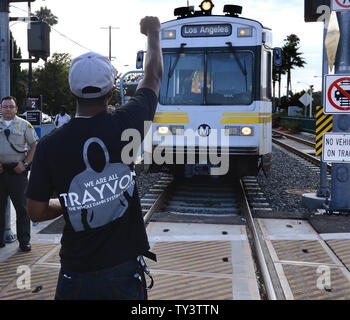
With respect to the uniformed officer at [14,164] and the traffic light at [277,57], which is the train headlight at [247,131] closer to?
the traffic light at [277,57]

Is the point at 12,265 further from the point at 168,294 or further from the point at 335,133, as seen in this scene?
the point at 335,133

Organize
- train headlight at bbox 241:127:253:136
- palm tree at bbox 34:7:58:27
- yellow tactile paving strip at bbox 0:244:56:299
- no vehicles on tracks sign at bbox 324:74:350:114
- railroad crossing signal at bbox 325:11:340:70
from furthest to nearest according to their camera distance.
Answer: palm tree at bbox 34:7:58:27
train headlight at bbox 241:127:253:136
railroad crossing signal at bbox 325:11:340:70
no vehicles on tracks sign at bbox 324:74:350:114
yellow tactile paving strip at bbox 0:244:56:299

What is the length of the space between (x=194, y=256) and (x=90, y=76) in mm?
3907

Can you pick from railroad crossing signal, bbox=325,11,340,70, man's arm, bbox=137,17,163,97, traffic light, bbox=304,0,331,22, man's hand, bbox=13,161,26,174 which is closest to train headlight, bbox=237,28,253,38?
traffic light, bbox=304,0,331,22

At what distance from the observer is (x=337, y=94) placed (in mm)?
7738

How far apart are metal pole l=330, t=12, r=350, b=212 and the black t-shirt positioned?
6450 millimetres

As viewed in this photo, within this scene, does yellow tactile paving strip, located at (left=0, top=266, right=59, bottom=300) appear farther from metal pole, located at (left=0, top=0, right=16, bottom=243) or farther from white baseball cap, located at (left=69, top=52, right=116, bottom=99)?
white baseball cap, located at (left=69, top=52, right=116, bottom=99)

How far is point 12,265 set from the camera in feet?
17.6

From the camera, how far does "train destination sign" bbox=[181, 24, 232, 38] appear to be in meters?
9.45

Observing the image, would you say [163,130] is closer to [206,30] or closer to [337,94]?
[206,30]

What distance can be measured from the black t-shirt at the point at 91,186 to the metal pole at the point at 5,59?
4.54 metres

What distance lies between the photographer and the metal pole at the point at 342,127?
7.97 m
